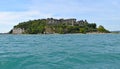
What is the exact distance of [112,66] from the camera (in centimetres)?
1420

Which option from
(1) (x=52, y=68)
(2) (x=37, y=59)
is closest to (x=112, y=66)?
(1) (x=52, y=68)

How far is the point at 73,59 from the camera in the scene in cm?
1591

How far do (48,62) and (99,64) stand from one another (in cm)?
263

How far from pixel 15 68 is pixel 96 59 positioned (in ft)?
15.6

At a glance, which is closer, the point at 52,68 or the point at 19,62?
the point at 52,68

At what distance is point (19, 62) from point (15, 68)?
1.00 meters

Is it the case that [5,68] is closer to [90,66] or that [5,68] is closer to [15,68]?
[15,68]

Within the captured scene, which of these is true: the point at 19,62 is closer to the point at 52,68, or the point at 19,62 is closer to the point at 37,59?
the point at 37,59

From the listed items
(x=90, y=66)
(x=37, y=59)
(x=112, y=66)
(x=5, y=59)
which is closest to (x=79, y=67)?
(x=90, y=66)

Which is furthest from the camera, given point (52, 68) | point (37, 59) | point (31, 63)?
point (37, 59)

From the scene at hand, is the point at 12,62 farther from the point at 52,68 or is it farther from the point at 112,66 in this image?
the point at 112,66

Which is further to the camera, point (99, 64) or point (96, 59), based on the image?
point (96, 59)

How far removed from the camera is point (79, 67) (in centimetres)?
1387

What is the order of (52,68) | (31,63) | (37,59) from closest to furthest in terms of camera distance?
1. (52,68)
2. (31,63)
3. (37,59)
